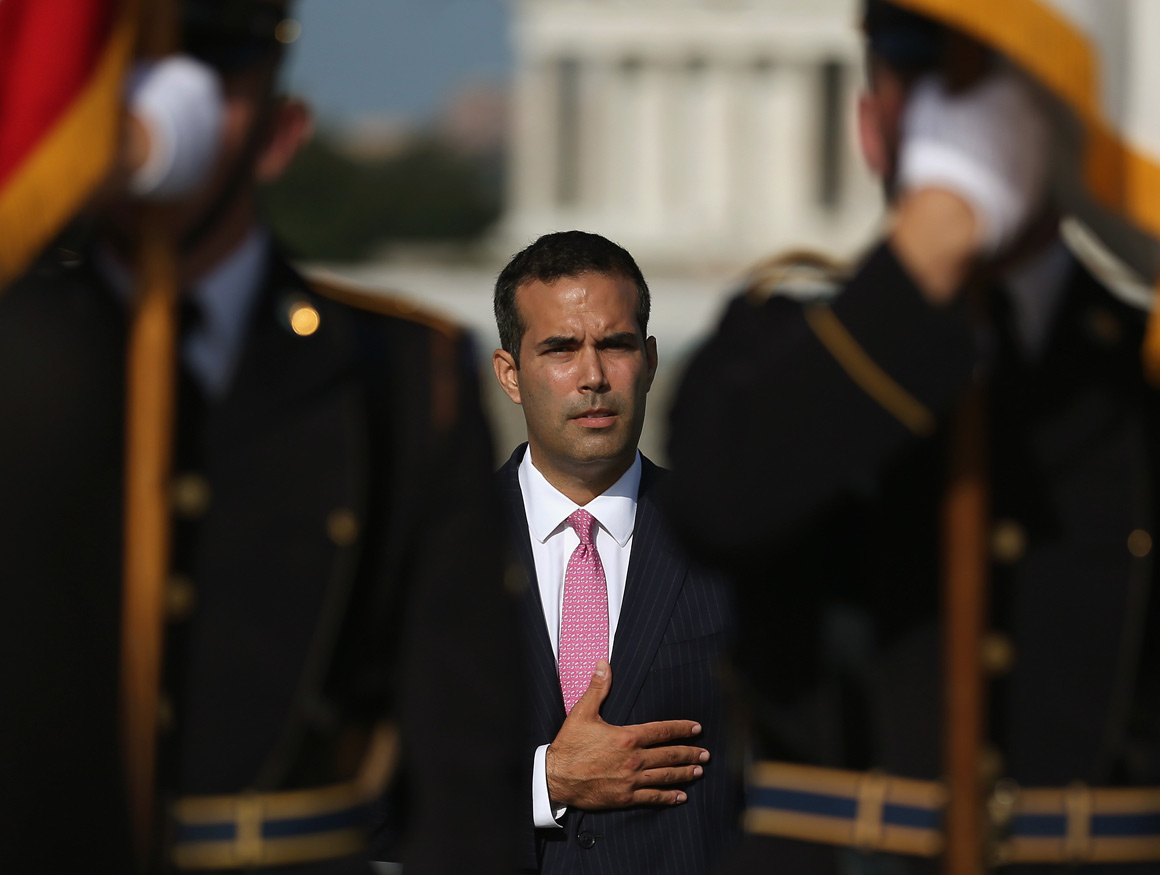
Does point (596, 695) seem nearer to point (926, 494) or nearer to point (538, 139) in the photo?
point (926, 494)

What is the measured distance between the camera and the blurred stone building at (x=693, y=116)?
51.1 metres

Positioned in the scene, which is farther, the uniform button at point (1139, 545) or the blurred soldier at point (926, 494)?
the uniform button at point (1139, 545)

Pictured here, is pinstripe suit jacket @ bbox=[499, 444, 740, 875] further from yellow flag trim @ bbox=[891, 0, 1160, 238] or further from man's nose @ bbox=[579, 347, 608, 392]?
yellow flag trim @ bbox=[891, 0, 1160, 238]

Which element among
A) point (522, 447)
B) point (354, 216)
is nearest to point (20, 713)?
point (522, 447)

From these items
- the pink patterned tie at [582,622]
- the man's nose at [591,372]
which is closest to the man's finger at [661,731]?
the pink patterned tie at [582,622]

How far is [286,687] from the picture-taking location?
2.71m

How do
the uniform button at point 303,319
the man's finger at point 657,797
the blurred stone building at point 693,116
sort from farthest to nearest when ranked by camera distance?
1. the blurred stone building at point 693,116
2. the man's finger at point 657,797
3. the uniform button at point 303,319

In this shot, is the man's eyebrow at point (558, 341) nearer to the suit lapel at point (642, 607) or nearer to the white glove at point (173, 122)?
the suit lapel at point (642, 607)

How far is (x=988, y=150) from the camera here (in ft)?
7.99

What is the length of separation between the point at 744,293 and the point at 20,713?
1.32m

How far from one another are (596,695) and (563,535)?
41 cm

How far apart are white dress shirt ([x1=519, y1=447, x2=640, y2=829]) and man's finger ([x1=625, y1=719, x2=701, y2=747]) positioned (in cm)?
31

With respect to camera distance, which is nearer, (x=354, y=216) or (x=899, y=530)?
(x=899, y=530)

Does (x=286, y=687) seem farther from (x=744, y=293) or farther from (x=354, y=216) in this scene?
(x=354, y=216)
